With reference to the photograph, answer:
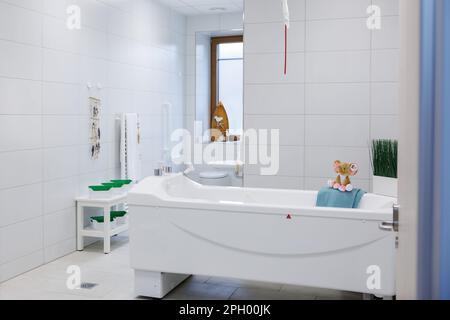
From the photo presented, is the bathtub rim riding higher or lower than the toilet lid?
higher

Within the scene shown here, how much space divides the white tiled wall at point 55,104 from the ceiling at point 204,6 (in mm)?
482

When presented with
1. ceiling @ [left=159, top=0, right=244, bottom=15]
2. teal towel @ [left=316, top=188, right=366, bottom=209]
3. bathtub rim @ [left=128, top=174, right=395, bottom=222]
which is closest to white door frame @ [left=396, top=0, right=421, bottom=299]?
bathtub rim @ [left=128, top=174, right=395, bottom=222]

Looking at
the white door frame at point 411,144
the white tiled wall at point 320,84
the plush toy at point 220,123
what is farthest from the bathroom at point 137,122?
the white door frame at point 411,144

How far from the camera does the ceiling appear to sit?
5.63 meters

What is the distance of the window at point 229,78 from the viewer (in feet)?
21.6

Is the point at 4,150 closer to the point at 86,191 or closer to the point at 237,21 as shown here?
the point at 86,191

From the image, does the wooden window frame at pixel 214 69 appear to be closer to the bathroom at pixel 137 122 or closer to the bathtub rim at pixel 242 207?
the bathroom at pixel 137 122

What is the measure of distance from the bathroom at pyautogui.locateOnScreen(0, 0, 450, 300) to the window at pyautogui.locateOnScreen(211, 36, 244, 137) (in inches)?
36.9

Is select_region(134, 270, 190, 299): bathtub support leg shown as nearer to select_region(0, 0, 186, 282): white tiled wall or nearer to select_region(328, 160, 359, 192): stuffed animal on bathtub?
select_region(0, 0, 186, 282): white tiled wall

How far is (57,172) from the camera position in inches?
154

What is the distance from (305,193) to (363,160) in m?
1.11

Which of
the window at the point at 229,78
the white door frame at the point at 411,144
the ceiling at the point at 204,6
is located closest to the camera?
the white door frame at the point at 411,144

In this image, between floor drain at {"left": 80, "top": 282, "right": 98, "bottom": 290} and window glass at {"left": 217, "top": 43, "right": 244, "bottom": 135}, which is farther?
window glass at {"left": 217, "top": 43, "right": 244, "bottom": 135}

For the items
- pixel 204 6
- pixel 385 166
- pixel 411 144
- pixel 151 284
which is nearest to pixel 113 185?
pixel 151 284
